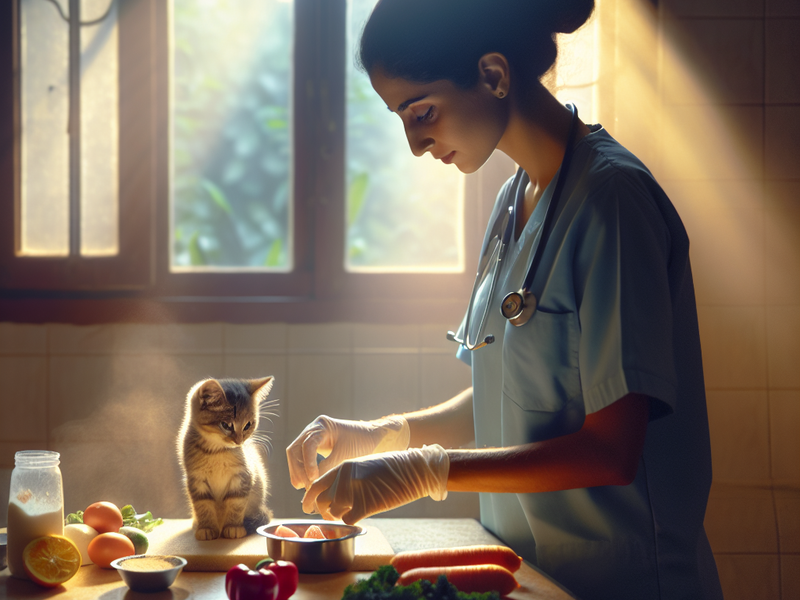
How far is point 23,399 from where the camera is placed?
7.35 ft

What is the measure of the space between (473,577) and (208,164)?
1.96 meters

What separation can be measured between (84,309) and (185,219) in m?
0.49

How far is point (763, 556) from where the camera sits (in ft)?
7.06

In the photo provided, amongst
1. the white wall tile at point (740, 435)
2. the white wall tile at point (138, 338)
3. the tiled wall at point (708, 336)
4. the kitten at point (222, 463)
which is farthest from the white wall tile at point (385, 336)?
the white wall tile at point (740, 435)

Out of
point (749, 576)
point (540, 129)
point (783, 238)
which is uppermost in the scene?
point (540, 129)

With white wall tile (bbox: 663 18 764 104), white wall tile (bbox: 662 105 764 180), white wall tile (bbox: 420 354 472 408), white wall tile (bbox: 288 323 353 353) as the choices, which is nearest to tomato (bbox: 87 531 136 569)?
white wall tile (bbox: 288 323 353 353)

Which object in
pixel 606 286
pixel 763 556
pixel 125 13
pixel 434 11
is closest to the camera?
pixel 606 286

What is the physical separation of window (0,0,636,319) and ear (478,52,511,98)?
1.15 meters

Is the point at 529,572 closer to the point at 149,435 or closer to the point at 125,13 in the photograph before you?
the point at 149,435

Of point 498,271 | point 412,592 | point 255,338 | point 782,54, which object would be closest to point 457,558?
point 412,592

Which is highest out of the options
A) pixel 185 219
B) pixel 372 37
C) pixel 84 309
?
pixel 372 37

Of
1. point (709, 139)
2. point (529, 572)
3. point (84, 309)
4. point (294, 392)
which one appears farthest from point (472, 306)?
point (84, 309)

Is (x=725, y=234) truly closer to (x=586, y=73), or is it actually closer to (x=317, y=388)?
(x=586, y=73)

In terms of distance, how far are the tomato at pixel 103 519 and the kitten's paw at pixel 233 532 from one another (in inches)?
8.0
